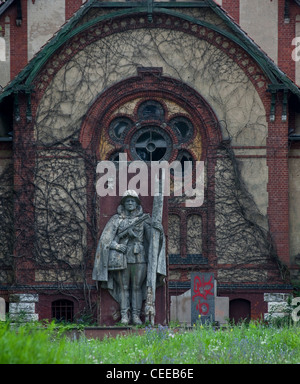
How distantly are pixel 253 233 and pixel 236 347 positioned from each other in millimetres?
13315

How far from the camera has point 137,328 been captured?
1961 centimetres

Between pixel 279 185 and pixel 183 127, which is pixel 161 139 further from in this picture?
pixel 279 185

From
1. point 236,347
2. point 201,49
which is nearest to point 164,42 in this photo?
point 201,49

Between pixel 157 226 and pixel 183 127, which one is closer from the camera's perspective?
pixel 157 226

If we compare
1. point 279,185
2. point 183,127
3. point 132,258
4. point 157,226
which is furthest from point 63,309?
point 157,226

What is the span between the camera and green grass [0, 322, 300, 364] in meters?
12.6

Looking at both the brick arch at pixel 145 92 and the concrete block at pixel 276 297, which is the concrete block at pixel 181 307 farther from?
the brick arch at pixel 145 92

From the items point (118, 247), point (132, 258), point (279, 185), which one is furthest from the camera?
point (279, 185)

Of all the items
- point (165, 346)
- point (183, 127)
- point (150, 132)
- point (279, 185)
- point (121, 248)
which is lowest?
point (165, 346)

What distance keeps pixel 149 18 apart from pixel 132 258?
10.8 metres

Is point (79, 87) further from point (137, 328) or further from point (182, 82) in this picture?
point (137, 328)

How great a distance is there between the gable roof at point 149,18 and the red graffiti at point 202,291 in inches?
298

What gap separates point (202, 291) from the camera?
2320cm

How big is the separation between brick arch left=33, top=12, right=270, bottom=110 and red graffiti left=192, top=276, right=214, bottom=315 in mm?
7474
